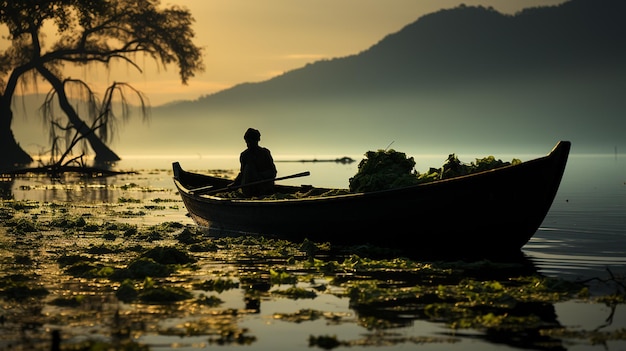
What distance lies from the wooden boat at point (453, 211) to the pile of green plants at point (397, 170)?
106cm

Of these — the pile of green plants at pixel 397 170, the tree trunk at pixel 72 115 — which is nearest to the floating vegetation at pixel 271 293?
the pile of green plants at pixel 397 170

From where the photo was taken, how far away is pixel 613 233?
70.6 feet

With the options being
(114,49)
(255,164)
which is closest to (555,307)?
(255,164)

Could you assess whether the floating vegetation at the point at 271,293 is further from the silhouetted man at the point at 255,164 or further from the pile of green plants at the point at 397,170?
the silhouetted man at the point at 255,164

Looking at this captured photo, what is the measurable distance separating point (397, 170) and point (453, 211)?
2646 millimetres

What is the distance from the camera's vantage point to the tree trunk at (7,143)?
76.2m

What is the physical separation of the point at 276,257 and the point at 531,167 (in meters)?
4.59

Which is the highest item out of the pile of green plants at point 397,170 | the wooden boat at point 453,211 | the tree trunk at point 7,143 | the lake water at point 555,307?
the tree trunk at point 7,143

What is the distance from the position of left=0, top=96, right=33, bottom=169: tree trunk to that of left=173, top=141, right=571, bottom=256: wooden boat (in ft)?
206

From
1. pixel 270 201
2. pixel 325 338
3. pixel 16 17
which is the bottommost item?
pixel 325 338

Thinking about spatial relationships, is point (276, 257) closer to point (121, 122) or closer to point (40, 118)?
point (121, 122)

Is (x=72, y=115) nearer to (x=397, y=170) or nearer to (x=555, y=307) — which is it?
(x=397, y=170)

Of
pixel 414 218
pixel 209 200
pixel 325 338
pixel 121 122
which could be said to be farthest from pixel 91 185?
pixel 325 338

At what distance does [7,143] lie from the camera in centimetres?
7725
